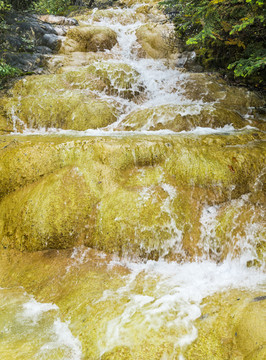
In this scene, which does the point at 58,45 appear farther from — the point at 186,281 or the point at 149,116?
the point at 186,281

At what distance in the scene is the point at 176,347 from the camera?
2932 mm

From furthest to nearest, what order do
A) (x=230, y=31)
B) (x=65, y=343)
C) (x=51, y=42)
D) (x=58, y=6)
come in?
(x=58, y=6) < (x=51, y=42) < (x=230, y=31) < (x=65, y=343)

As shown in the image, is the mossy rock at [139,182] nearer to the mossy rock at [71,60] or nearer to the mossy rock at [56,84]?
the mossy rock at [56,84]

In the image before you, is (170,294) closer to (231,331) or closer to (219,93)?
(231,331)

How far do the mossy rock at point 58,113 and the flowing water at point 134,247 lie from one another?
2628 mm

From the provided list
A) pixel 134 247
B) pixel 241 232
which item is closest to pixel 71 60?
pixel 134 247

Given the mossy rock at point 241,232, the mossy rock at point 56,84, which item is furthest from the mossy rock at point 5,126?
the mossy rock at point 241,232

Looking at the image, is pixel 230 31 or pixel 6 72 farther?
pixel 6 72

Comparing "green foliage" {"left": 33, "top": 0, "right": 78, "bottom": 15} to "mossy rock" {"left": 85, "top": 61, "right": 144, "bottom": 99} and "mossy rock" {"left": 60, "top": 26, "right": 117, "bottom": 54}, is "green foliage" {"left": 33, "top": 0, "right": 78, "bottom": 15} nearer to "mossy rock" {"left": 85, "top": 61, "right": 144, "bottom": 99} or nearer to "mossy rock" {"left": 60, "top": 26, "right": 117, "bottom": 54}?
"mossy rock" {"left": 60, "top": 26, "right": 117, "bottom": 54}

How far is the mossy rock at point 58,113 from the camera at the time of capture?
345 inches

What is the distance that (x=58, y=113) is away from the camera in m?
8.88

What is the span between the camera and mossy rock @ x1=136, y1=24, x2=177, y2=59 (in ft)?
44.3

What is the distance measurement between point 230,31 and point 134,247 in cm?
740

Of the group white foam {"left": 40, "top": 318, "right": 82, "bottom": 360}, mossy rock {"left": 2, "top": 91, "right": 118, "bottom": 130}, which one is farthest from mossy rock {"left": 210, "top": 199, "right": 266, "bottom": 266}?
mossy rock {"left": 2, "top": 91, "right": 118, "bottom": 130}
